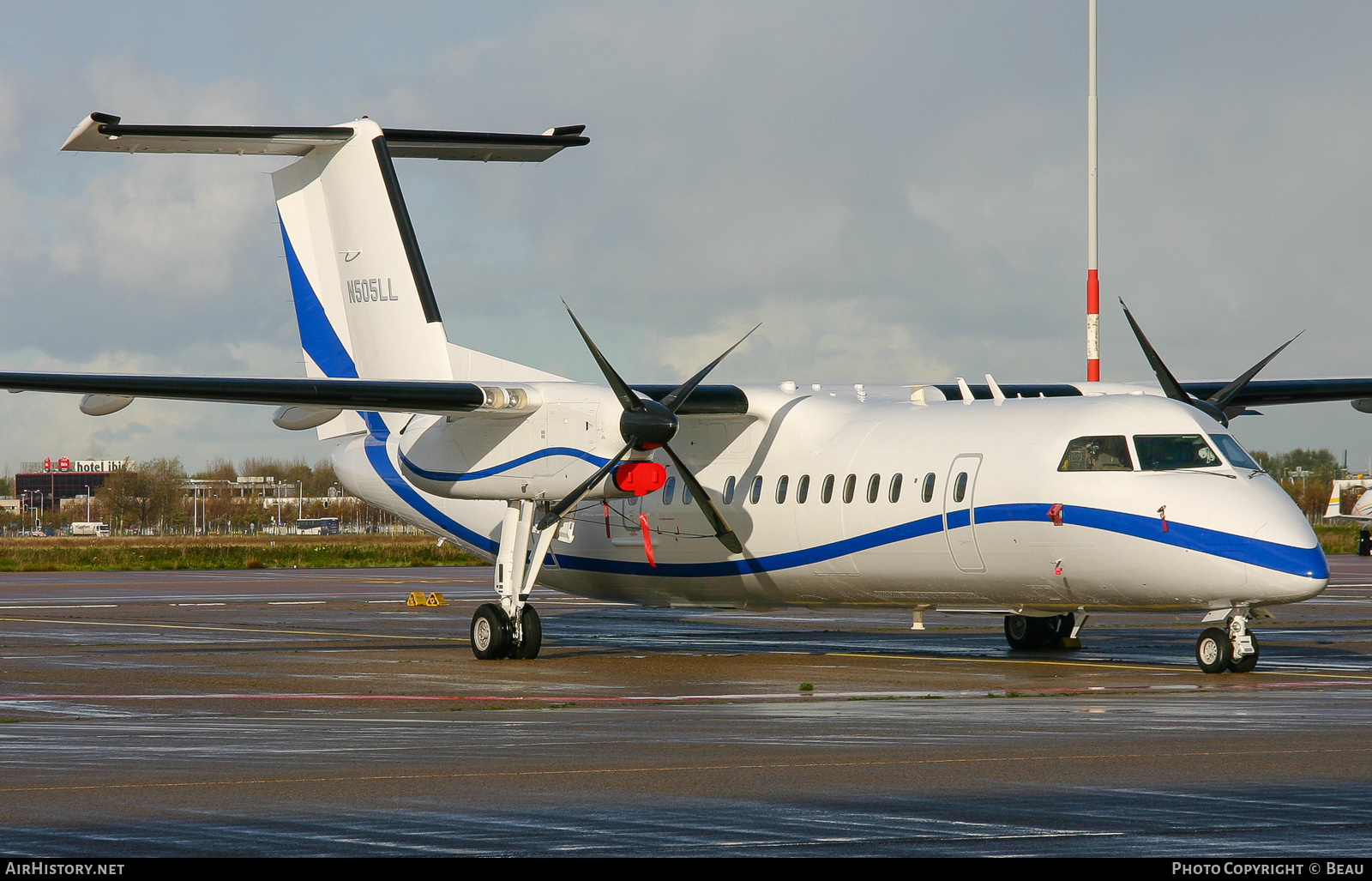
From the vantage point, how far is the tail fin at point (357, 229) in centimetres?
2102

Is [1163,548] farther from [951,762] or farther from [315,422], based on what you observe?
[315,422]

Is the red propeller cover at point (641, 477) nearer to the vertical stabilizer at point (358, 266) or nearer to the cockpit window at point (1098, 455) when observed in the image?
the vertical stabilizer at point (358, 266)

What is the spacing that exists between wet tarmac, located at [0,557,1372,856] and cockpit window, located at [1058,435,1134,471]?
2.06 m

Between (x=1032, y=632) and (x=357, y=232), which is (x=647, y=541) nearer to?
(x=1032, y=632)

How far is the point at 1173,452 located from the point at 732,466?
5.48 metres

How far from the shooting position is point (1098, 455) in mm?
15711

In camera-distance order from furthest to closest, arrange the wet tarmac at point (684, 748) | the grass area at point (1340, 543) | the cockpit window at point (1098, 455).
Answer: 1. the grass area at point (1340, 543)
2. the cockpit window at point (1098, 455)
3. the wet tarmac at point (684, 748)

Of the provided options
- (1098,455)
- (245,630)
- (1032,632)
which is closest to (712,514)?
(1032,632)

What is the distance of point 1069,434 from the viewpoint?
1596 cm

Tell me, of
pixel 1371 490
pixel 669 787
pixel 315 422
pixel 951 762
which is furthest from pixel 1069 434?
pixel 1371 490

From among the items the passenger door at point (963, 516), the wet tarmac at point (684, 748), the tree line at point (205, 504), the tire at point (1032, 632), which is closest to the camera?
the wet tarmac at point (684, 748)

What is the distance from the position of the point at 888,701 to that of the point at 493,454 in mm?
7423

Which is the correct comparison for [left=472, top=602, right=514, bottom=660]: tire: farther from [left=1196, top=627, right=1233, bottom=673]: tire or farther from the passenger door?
[left=1196, top=627, right=1233, bottom=673]: tire

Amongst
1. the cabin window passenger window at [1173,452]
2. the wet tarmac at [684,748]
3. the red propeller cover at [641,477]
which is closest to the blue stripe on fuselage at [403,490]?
the wet tarmac at [684,748]
